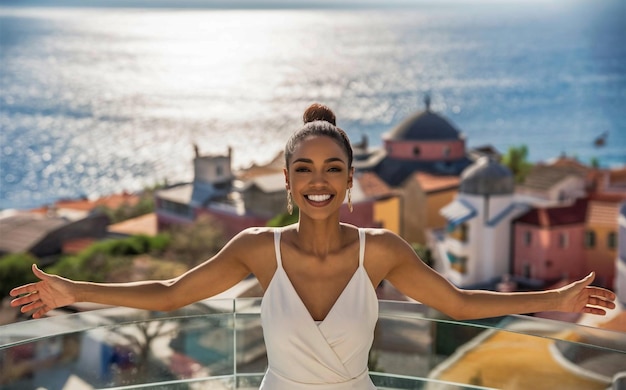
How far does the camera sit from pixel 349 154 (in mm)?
1882

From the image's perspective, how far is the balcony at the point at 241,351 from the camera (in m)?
2.43

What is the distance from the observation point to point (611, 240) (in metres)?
26.5

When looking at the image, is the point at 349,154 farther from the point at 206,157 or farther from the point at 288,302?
the point at 206,157

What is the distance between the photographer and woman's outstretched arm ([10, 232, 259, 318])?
1905mm

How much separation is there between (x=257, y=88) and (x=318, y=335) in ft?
244

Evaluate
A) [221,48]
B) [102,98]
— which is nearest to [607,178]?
[102,98]

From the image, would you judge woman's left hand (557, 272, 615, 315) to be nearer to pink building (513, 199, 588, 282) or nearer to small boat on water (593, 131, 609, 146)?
pink building (513, 199, 588, 282)

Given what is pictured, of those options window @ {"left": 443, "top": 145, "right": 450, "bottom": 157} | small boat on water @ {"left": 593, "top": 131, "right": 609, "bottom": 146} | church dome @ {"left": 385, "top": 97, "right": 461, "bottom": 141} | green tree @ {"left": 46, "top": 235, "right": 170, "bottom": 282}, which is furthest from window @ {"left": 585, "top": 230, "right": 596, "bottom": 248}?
small boat on water @ {"left": 593, "top": 131, "right": 609, "bottom": 146}

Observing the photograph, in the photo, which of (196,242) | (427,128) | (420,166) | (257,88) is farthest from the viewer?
(257,88)

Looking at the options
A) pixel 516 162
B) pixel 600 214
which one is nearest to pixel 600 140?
pixel 516 162

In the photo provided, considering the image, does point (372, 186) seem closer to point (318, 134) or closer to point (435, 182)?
point (435, 182)

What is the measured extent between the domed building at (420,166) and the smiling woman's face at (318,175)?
29479mm

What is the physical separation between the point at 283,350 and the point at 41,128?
6598cm

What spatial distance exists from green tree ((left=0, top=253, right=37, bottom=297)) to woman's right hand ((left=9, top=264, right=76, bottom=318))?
95.2ft
